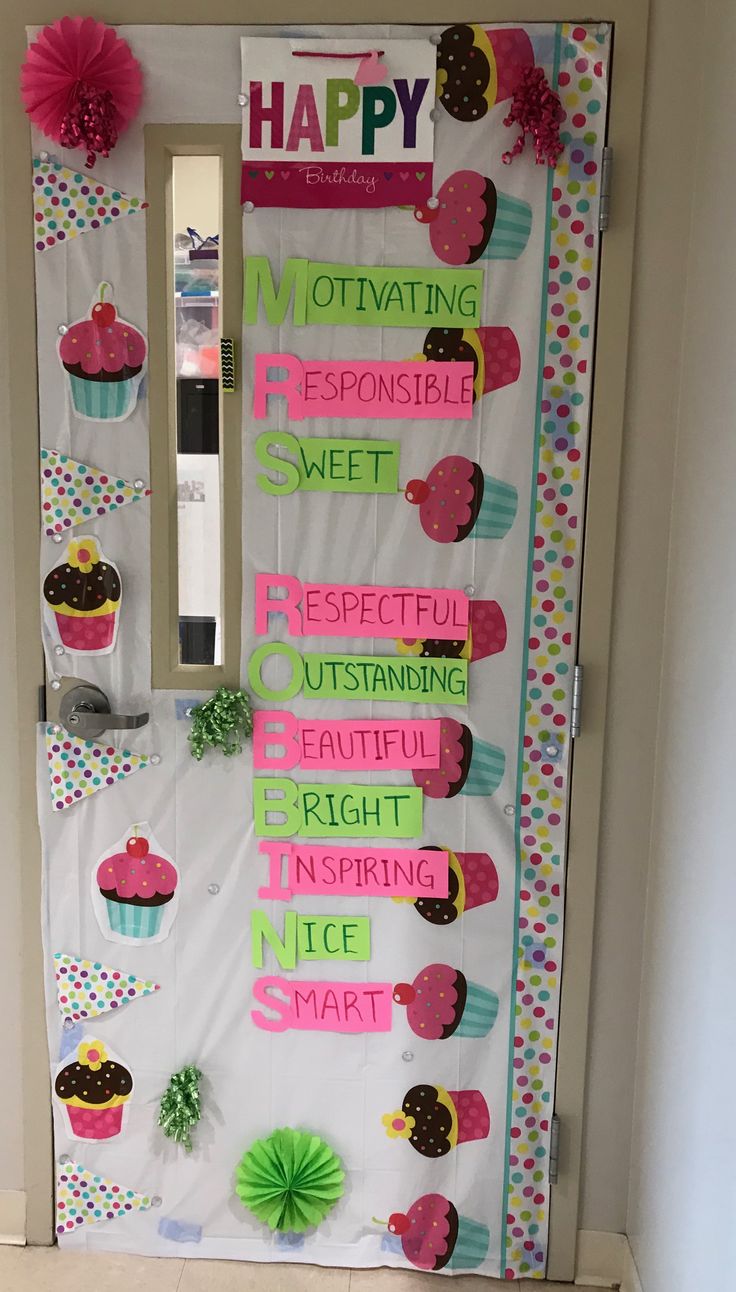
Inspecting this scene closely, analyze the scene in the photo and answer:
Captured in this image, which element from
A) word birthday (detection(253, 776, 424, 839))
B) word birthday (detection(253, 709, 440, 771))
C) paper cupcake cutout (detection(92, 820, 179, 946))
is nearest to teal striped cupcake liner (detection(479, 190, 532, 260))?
word birthday (detection(253, 709, 440, 771))

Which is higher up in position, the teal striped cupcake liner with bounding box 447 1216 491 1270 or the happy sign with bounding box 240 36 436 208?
the happy sign with bounding box 240 36 436 208

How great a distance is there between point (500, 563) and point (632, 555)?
0.69 feet

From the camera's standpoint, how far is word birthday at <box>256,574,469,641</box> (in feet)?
5.49

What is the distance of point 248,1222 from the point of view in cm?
183

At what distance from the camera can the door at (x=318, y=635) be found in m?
1.60

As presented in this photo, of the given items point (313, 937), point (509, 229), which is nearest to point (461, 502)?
point (509, 229)

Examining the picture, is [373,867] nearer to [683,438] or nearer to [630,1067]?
[630,1067]

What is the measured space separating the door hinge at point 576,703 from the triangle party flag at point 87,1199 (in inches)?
43.6

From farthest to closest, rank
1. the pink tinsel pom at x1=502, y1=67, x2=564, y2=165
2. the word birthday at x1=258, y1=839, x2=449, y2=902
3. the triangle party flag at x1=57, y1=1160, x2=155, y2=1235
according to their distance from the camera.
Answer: the triangle party flag at x1=57, y1=1160, x2=155, y2=1235 < the word birthday at x1=258, y1=839, x2=449, y2=902 < the pink tinsel pom at x1=502, y1=67, x2=564, y2=165

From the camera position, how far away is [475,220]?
159 centimetres

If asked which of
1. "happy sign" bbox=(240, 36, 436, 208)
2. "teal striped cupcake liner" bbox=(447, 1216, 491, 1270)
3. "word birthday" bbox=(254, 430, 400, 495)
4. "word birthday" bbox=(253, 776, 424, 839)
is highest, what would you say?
"happy sign" bbox=(240, 36, 436, 208)

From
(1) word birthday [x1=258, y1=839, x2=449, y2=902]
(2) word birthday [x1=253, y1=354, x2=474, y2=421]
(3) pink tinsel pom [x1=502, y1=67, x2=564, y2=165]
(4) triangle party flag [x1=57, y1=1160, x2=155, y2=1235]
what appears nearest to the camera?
(3) pink tinsel pom [x1=502, y1=67, x2=564, y2=165]

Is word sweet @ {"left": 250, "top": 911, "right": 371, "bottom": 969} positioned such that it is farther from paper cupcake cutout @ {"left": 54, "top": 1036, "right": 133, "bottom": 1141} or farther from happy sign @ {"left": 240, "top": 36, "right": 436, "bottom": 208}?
happy sign @ {"left": 240, "top": 36, "right": 436, "bottom": 208}

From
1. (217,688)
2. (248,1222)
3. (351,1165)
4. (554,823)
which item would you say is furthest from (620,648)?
(248,1222)
